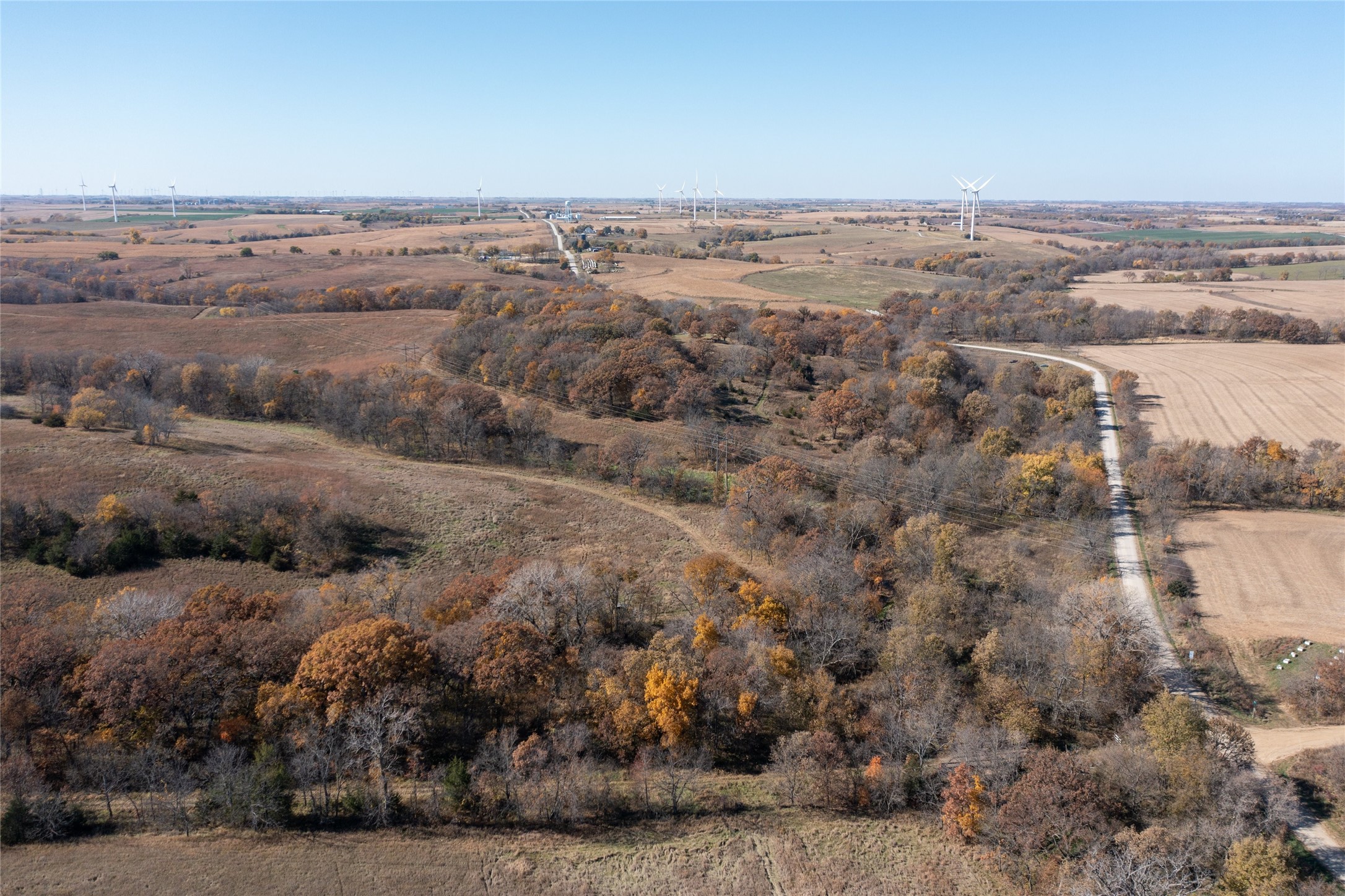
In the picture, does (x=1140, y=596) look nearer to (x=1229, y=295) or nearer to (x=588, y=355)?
(x=588, y=355)

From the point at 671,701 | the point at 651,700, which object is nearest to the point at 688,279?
the point at 651,700

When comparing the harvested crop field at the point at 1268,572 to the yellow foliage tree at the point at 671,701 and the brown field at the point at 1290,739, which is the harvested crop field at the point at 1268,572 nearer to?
the brown field at the point at 1290,739

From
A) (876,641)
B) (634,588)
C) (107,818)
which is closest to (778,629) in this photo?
(876,641)

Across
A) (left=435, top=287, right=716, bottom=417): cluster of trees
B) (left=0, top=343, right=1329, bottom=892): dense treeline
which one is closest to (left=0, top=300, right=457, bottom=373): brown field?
(left=435, top=287, right=716, bottom=417): cluster of trees

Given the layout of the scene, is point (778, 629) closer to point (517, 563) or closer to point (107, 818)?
point (517, 563)

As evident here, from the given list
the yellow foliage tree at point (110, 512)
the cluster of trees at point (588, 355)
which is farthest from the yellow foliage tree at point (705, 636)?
the yellow foliage tree at point (110, 512)
